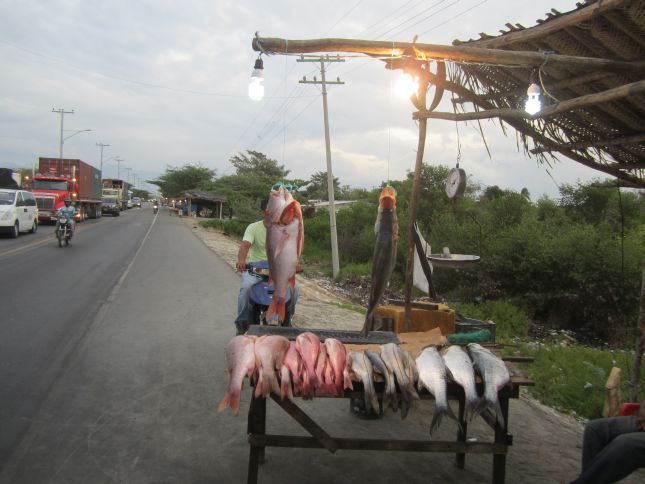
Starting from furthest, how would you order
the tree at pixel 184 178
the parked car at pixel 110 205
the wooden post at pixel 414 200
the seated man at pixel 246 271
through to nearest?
→ 1. the tree at pixel 184 178
2. the parked car at pixel 110 205
3. the seated man at pixel 246 271
4. the wooden post at pixel 414 200

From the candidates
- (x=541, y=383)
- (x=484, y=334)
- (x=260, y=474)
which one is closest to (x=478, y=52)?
(x=484, y=334)

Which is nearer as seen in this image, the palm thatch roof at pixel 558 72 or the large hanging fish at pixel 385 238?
the large hanging fish at pixel 385 238

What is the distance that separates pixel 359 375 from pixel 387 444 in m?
0.60

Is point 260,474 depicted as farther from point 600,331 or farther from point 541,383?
point 600,331

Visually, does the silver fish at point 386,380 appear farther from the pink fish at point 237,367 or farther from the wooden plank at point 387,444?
the pink fish at point 237,367

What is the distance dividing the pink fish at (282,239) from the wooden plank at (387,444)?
2.75 feet

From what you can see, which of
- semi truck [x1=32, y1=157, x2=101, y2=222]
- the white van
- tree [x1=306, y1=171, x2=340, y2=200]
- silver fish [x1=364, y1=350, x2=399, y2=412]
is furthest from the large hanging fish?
tree [x1=306, y1=171, x2=340, y2=200]

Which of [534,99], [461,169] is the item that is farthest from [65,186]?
[534,99]

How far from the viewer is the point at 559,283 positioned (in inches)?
501

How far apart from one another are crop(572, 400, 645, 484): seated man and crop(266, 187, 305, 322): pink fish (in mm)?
2205

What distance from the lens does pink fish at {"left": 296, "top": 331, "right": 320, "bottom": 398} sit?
9.87 feet

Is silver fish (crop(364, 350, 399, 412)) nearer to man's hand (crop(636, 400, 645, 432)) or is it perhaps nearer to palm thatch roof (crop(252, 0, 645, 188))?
man's hand (crop(636, 400, 645, 432))

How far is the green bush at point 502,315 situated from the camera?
1100 cm

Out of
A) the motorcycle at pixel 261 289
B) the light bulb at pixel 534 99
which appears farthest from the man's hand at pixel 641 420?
the motorcycle at pixel 261 289
